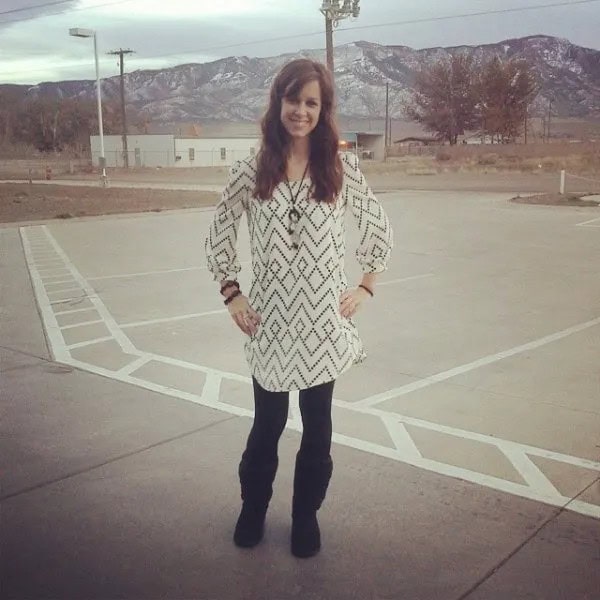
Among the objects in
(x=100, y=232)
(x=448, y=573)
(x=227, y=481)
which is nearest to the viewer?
(x=448, y=573)

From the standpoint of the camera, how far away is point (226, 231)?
11.2 ft

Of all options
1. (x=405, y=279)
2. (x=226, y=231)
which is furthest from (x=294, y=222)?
(x=405, y=279)

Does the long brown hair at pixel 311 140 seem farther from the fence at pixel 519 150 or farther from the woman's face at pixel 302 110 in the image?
the fence at pixel 519 150

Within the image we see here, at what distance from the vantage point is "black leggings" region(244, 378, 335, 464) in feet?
11.0

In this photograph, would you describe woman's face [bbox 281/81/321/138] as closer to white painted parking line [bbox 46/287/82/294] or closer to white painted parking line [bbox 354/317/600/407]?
white painted parking line [bbox 354/317/600/407]

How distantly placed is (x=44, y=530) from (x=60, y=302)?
623 cm

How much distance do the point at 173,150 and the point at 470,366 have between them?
238 ft

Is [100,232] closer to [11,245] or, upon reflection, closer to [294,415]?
[11,245]

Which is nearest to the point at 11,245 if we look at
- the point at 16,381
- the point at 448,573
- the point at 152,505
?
the point at 16,381

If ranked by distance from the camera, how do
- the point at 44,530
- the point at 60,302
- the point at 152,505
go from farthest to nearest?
the point at 60,302, the point at 152,505, the point at 44,530

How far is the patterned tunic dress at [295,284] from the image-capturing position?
320cm

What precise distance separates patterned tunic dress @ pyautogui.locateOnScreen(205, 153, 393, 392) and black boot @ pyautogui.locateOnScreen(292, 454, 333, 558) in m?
0.43

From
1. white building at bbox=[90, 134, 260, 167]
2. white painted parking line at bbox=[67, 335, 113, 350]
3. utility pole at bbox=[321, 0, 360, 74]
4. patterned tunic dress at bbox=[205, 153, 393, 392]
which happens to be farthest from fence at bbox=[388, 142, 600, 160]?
patterned tunic dress at bbox=[205, 153, 393, 392]

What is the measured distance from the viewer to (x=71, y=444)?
4.73m
